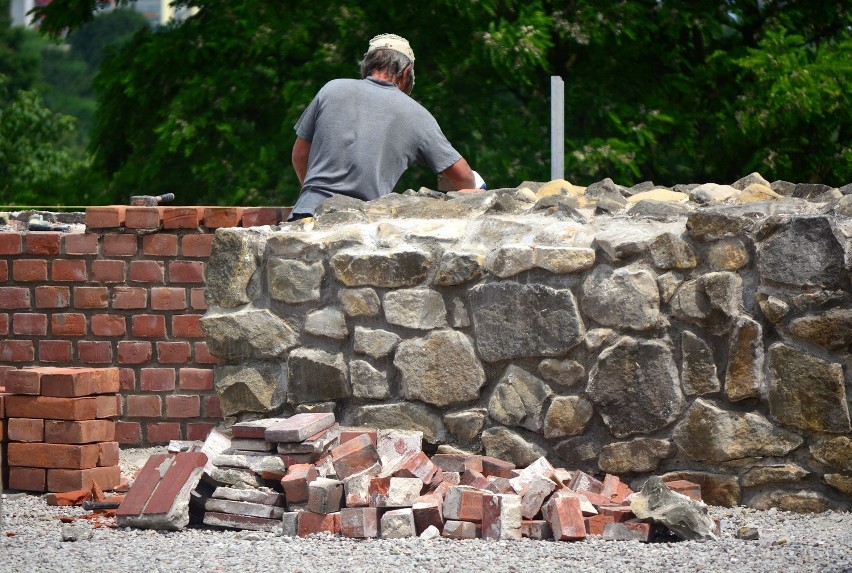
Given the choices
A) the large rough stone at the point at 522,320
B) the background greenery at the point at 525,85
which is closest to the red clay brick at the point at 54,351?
the large rough stone at the point at 522,320

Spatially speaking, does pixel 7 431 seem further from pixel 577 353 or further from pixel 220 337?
pixel 577 353

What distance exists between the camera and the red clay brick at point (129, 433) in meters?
5.45

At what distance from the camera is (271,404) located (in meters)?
4.48

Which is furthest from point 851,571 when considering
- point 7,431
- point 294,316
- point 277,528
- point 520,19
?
point 520,19

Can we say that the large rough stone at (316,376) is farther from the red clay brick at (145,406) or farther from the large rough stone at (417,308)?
the red clay brick at (145,406)

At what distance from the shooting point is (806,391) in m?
3.84

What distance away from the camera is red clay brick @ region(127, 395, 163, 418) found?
5.40m

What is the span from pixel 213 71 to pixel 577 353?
7374mm

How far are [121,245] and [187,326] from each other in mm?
469

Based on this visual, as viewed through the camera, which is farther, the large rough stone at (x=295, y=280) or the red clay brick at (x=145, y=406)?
the red clay brick at (x=145, y=406)

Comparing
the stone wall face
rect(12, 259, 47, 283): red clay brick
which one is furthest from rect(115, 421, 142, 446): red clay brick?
the stone wall face

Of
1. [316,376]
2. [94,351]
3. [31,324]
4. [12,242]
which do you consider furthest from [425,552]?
[12,242]

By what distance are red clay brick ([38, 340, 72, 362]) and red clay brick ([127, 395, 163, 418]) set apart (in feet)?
1.21

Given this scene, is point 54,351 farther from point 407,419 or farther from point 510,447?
point 510,447
